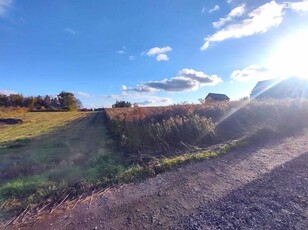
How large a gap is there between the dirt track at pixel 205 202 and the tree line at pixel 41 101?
61.2 m

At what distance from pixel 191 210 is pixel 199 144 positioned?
4836mm

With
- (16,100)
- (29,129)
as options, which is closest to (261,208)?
(29,129)

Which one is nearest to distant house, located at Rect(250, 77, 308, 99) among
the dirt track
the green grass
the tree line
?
the green grass

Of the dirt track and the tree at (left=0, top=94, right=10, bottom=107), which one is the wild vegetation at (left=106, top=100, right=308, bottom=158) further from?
the tree at (left=0, top=94, right=10, bottom=107)

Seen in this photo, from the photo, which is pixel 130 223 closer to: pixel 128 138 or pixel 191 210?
pixel 191 210

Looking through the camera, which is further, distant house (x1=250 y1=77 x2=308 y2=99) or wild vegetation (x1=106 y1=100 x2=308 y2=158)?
Answer: distant house (x1=250 y1=77 x2=308 y2=99)

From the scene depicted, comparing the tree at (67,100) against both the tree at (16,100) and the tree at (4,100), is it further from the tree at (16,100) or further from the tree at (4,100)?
the tree at (4,100)

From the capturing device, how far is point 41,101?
226 ft

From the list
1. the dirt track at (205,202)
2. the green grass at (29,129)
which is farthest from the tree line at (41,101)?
the dirt track at (205,202)

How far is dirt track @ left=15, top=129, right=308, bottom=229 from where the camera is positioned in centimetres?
334

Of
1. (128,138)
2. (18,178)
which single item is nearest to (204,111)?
(128,138)

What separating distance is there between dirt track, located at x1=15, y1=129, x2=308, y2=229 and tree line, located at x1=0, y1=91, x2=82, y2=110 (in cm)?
6123

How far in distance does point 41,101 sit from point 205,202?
7230 centimetres

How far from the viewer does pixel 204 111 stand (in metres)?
12.2
